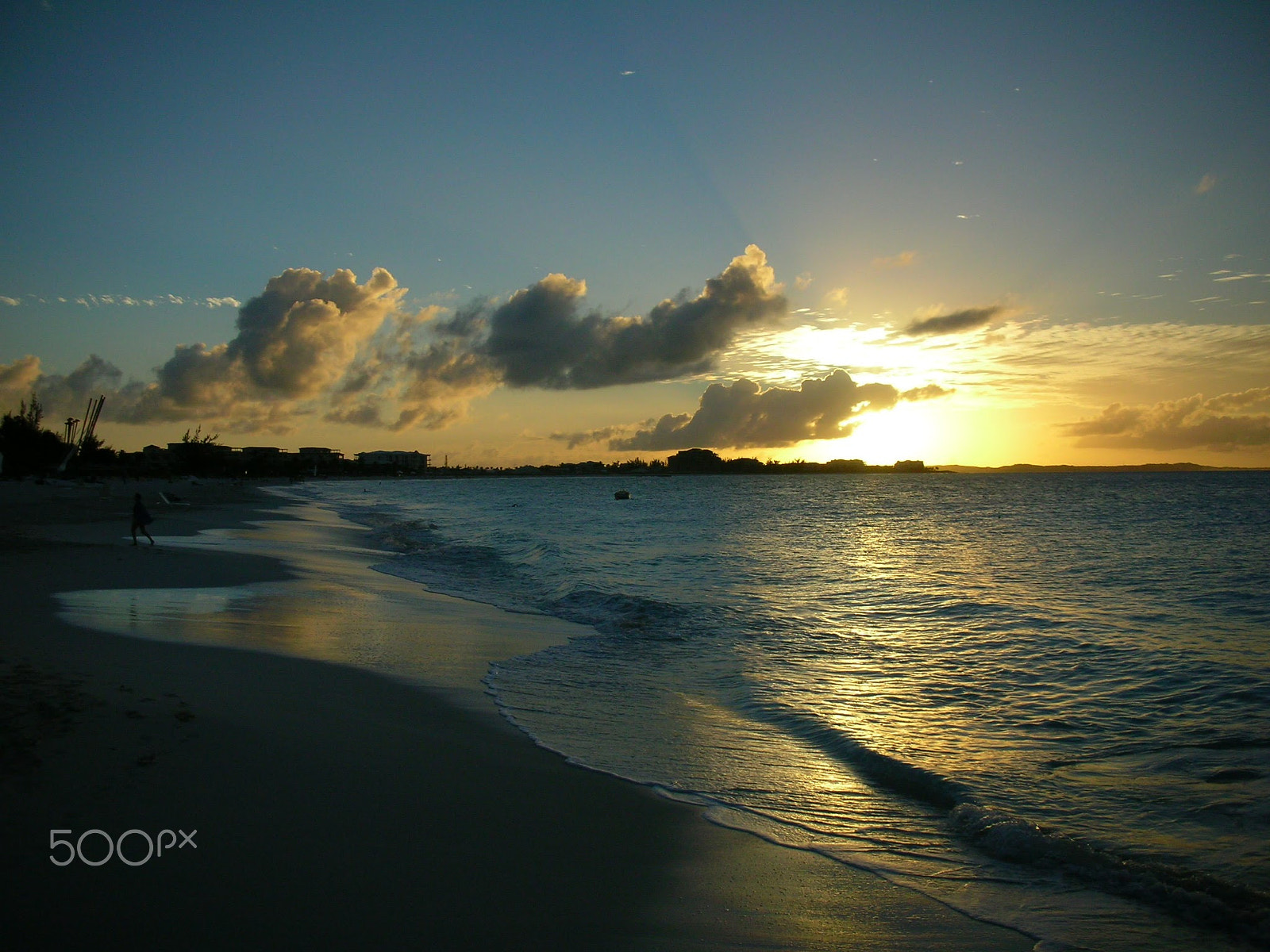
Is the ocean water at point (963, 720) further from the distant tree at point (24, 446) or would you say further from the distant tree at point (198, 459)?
the distant tree at point (198, 459)

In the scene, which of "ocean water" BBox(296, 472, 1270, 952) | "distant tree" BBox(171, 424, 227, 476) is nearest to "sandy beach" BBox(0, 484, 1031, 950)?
"ocean water" BBox(296, 472, 1270, 952)

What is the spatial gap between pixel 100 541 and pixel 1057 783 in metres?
27.8

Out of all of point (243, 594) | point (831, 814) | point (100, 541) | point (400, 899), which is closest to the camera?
point (400, 899)

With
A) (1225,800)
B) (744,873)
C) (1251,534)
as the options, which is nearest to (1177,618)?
(1225,800)

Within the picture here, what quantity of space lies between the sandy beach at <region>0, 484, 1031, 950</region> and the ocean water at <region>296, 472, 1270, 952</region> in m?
0.71

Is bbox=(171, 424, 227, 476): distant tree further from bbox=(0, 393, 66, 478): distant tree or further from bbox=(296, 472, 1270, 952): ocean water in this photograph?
bbox=(296, 472, 1270, 952): ocean water

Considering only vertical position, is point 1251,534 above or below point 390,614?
above

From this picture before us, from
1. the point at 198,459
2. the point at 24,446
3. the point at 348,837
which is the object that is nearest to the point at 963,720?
the point at 348,837

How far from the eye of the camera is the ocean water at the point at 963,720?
520cm

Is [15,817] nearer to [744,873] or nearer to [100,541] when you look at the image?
[744,873]

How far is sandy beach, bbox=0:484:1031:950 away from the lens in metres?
3.85

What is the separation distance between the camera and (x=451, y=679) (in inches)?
382

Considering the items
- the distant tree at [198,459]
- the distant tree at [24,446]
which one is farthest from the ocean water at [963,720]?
the distant tree at [198,459]

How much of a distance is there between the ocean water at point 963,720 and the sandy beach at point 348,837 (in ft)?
→ 2.32
